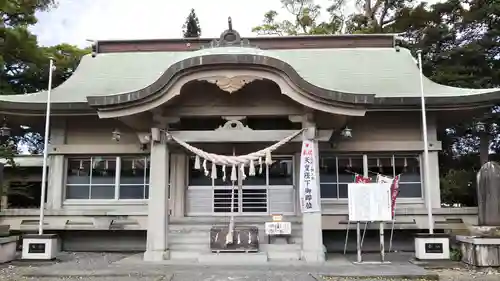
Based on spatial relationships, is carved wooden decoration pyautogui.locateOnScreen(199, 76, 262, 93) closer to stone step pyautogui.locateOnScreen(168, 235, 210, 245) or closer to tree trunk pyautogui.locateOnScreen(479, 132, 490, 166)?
stone step pyautogui.locateOnScreen(168, 235, 210, 245)

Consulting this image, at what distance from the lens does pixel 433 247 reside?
8641mm

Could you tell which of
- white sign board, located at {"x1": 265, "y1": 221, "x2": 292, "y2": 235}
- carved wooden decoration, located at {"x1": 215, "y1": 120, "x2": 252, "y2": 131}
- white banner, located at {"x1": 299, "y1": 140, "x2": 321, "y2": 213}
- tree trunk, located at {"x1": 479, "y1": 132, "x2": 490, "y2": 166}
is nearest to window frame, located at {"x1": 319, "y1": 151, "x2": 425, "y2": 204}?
white sign board, located at {"x1": 265, "y1": 221, "x2": 292, "y2": 235}

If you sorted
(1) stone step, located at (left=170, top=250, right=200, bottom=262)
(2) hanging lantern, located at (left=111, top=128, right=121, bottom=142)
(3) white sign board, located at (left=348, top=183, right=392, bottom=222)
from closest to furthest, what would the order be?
(3) white sign board, located at (left=348, top=183, right=392, bottom=222) → (1) stone step, located at (left=170, top=250, right=200, bottom=262) → (2) hanging lantern, located at (left=111, top=128, right=121, bottom=142)

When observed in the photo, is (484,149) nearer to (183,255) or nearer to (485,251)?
(485,251)

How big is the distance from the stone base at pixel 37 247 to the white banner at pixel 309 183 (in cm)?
537

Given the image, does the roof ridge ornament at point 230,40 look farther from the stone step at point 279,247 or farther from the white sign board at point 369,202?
the stone step at point 279,247

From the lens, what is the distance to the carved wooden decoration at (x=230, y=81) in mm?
8820

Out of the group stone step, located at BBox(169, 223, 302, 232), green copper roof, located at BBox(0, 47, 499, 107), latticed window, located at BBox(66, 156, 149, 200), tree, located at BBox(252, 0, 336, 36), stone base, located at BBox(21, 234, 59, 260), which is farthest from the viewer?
tree, located at BBox(252, 0, 336, 36)

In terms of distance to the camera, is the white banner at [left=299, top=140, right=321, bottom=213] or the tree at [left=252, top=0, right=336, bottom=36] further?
the tree at [left=252, top=0, right=336, bottom=36]

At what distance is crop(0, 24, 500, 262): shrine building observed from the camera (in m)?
9.20

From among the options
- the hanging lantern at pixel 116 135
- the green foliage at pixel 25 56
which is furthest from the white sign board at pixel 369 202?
the green foliage at pixel 25 56

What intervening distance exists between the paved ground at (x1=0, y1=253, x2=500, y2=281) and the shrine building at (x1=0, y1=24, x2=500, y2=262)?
0.85m

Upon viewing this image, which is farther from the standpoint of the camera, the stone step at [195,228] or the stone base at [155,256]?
the stone step at [195,228]

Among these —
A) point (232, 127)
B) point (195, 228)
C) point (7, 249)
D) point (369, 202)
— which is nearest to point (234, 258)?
point (195, 228)
